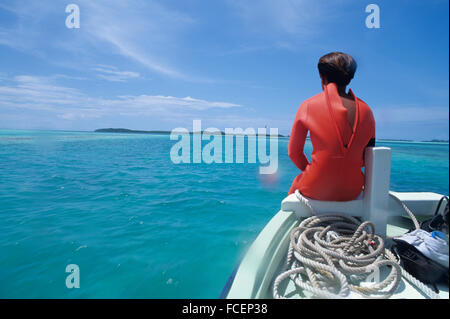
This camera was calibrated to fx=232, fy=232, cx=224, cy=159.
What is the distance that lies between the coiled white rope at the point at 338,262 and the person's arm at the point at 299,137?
0.58 m

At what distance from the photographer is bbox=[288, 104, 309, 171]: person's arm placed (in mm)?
2104

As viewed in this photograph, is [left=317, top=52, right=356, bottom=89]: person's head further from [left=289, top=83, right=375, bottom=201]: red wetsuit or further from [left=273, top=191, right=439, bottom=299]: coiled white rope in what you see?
[left=273, top=191, right=439, bottom=299]: coiled white rope

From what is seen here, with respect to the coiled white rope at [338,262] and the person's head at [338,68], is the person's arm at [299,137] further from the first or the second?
the coiled white rope at [338,262]

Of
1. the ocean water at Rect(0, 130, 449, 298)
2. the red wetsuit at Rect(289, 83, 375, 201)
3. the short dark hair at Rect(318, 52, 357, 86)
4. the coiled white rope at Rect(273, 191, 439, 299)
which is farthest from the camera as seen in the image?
the ocean water at Rect(0, 130, 449, 298)

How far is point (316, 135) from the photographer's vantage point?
2010 millimetres

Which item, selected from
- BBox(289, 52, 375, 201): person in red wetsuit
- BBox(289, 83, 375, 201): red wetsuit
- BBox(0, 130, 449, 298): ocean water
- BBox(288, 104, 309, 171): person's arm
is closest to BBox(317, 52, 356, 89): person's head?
BBox(289, 52, 375, 201): person in red wetsuit

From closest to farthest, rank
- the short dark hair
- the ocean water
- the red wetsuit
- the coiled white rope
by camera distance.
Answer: the coiled white rope
the red wetsuit
the short dark hair
the ocean water

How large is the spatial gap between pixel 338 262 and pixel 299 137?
3.58ft

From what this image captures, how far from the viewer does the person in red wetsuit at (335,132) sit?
1.93 metres
